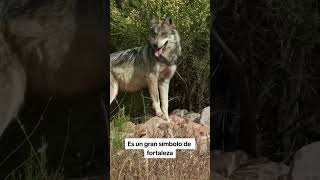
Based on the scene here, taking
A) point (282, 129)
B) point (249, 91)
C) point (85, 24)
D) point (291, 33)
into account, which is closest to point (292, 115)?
point (282, 129)

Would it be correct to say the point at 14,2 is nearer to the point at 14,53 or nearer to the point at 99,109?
the point at 14,53

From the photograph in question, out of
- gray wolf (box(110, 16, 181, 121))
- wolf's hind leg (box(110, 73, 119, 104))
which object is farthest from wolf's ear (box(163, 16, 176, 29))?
wolf's hind leg (box(110, 73, 119, 104))

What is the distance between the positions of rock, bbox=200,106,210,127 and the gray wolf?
329 mm

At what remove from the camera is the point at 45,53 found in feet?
16.4

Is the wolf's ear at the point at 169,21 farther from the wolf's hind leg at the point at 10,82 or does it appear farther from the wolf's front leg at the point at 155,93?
the wolf's hind leg at the point at 10,82

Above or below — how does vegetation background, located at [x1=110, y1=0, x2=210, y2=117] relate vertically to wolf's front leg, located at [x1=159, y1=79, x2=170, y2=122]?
above

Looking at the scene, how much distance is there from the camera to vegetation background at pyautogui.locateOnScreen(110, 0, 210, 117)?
4820mm

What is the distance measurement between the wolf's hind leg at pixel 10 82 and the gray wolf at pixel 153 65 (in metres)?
0.90

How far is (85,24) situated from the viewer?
193 inches

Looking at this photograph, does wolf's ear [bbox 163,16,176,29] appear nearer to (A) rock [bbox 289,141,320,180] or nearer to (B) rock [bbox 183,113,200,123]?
(B) rock [bbox 183,113,200,123]

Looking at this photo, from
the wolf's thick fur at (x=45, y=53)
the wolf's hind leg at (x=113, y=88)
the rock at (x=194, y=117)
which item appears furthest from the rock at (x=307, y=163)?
the wolf's thick fur at (x=45, y=53)

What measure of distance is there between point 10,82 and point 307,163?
3.01 meters

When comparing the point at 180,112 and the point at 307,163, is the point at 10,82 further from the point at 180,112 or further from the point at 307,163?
the point at 307,163

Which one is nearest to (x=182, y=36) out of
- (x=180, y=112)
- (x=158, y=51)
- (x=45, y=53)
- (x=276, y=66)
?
Result: (x=158, y=51)
